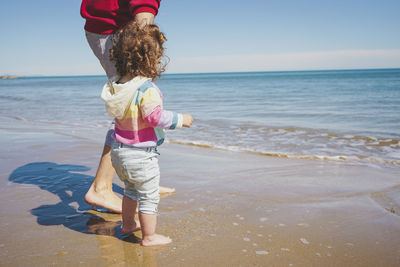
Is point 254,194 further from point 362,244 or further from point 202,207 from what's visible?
point 362,244

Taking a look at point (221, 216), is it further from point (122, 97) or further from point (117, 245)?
point (122, 97)

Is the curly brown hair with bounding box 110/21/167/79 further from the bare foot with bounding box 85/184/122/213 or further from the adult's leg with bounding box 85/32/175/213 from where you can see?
the bare foot with bounding box 85/184/122/213

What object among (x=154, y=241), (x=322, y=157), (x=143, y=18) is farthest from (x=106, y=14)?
(x=322, y=157)

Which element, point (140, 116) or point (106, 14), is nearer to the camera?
point (140, 116)

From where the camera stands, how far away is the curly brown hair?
1902 millimetres

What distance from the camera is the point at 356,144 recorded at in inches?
217

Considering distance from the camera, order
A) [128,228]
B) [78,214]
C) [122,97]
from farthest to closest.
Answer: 1. [78,214]
2. [128,228]
3. [122,97]

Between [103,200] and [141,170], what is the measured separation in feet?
2.45

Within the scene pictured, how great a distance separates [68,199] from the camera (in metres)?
2.80

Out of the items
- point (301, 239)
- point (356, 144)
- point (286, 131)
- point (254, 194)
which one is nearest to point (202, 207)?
point (254, 194)

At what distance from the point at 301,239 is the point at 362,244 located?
359 millimetres

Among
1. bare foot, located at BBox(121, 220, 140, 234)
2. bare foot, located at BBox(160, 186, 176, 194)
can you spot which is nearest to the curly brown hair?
bare foot, located at BBox(121, 220, 140, 234)

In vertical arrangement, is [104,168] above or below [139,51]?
below

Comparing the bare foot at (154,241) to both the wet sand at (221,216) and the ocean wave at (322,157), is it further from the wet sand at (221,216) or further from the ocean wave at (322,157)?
the ocean wave at (322,157)
